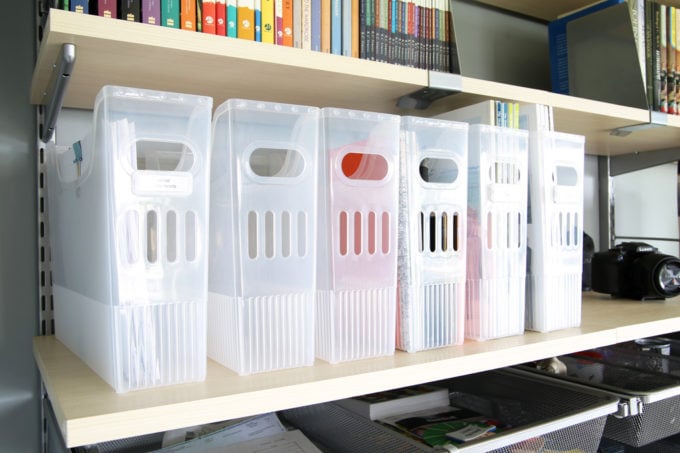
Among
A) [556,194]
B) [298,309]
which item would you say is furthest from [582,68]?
[298,309]

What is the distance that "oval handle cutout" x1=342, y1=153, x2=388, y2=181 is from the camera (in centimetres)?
70

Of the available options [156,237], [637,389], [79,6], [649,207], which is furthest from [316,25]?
[649,207]

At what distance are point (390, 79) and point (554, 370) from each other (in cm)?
71

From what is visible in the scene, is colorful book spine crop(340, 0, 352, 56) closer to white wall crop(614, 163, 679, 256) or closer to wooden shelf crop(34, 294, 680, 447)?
wooden shelf crop(34, 294, 680, 447)

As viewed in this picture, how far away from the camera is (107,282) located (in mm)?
536

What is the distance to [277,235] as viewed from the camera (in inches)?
24.1

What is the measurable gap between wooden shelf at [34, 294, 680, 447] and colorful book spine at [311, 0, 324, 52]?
0.47 meters

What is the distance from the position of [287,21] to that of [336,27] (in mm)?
90

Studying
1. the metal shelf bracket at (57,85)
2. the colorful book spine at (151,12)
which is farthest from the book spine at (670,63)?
the metal shelf bracket at (57,85)

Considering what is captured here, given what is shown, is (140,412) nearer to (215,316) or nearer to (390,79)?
(215,316)

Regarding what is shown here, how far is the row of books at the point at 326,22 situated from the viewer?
0.71m

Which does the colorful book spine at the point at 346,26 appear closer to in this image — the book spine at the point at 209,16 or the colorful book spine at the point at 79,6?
the book spine at the point at 209,16

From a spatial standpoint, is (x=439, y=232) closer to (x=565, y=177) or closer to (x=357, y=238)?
(x=357, y=238)

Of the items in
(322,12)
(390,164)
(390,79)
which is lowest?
(390,164)
